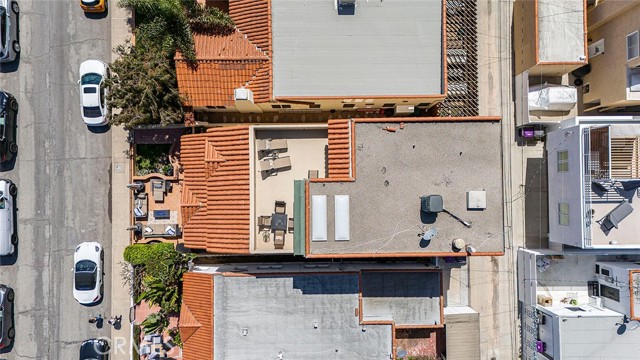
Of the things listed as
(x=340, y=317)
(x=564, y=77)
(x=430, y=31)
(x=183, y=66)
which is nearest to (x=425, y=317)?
(x=340, y=317)

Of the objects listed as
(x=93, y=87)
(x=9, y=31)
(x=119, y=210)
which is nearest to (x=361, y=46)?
→ (x=93, y=87)

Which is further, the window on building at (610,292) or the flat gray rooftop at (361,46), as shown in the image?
the window on building at (610,292)

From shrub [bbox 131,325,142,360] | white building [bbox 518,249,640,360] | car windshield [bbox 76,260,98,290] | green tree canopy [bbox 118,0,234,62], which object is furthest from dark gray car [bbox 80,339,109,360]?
white building [bbox 518,249,640,360]

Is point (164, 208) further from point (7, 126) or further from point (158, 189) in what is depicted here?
point (7, 126)

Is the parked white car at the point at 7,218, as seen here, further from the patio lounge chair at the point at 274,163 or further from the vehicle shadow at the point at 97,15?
the patio lounge chair at the point at 274,163

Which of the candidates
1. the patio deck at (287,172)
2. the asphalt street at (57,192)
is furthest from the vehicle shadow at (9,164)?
the patio deck at (287,172)

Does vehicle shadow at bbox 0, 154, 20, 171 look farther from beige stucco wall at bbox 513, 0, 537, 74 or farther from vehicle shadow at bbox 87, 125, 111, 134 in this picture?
beige stucco wall at bbox 513, 0, 537, 74
